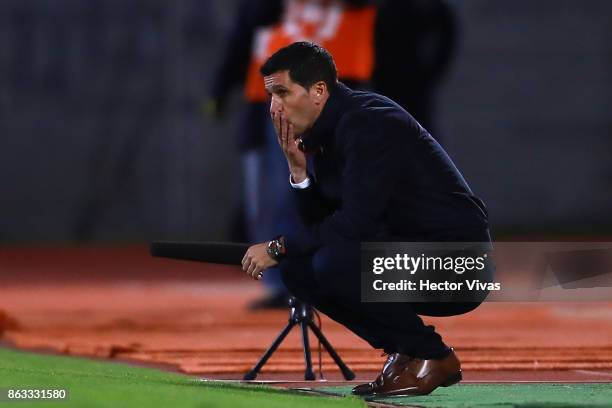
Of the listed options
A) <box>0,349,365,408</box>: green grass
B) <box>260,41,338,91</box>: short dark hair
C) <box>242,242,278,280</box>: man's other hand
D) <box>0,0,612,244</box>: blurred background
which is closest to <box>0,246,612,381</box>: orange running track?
<box>0,349,365,408</box>: green grass

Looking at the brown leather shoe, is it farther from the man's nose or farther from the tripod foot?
the man's nose

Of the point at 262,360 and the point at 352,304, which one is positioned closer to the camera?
the point at 352,304

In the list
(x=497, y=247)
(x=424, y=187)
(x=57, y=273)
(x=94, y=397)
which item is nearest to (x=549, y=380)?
(x=497, y=247)

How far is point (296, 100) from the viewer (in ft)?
16.3

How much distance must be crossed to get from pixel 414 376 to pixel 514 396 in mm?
378

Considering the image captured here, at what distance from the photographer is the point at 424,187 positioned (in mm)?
4930

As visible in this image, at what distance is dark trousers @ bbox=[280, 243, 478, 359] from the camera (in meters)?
4.88

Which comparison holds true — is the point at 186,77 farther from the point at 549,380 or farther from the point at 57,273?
the point at 549,380

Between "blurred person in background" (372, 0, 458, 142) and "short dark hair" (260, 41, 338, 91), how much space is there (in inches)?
189

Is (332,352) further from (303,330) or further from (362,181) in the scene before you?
(362,181)

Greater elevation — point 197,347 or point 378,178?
point 378,178

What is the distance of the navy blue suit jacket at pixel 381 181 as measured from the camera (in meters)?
4.80

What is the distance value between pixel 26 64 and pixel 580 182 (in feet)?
21.6

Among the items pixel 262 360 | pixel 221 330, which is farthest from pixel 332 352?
pixel 221 330
